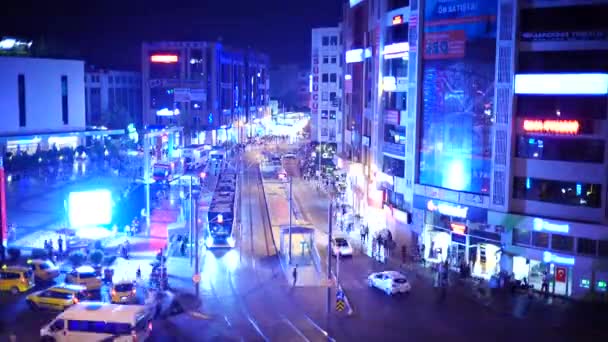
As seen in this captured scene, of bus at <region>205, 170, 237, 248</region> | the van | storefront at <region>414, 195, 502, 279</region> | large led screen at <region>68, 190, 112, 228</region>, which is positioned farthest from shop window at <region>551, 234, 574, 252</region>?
large led screen at <region>68, 190, 112, 228</region>

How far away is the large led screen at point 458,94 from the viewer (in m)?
33.7

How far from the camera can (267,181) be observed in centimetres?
7006

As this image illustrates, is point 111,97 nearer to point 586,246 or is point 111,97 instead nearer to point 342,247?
point 342,247

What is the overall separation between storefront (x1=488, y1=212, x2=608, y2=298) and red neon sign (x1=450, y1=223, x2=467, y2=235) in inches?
69.6

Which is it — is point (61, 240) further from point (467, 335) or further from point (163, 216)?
point (467, 335)

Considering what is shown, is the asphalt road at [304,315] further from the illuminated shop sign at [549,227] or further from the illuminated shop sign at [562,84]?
the illuminated shop sign at [562,84]

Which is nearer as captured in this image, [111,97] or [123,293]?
[123,293]

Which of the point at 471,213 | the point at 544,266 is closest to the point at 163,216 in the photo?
the point at 471,213

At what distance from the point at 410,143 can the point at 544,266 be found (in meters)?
9.63

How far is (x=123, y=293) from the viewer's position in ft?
95.6

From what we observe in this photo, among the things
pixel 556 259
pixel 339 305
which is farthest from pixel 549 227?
pixel 339 305

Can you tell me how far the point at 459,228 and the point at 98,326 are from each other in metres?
18.3

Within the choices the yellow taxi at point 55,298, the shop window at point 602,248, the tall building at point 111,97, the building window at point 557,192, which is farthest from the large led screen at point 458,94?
the tall building at point 111,97

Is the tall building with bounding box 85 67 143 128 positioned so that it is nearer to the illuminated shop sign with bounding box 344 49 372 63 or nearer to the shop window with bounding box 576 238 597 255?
the illuminated shop sign with bounding box 344 49 372 63
